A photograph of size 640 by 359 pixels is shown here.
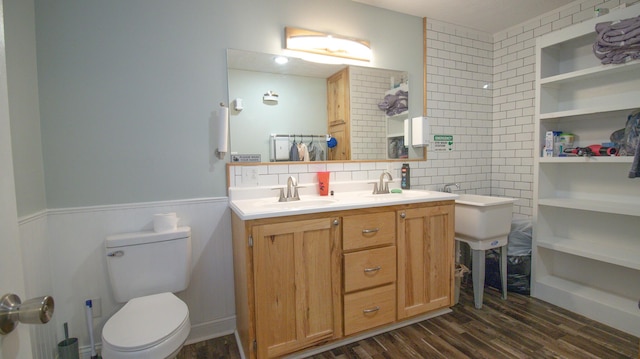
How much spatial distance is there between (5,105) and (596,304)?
328cm

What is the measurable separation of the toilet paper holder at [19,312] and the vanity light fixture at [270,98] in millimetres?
1853

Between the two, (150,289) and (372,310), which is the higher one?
(150,289)

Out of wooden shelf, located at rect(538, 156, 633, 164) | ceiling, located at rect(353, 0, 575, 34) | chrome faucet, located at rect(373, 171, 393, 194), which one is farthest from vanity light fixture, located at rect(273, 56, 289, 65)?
wooden shelf, located at rect(538, 156, 633, 164)

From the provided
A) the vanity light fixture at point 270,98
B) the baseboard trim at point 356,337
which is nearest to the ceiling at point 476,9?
the vanity light fixture at point 270,98

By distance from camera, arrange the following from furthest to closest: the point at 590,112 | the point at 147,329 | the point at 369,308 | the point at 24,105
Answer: the point at 590,112
the point at 369,308
the point at 24,105
the point at 147,329

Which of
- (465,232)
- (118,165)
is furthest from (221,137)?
(465,232)

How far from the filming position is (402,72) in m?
2.74

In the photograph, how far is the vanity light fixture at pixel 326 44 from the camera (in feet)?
7.37

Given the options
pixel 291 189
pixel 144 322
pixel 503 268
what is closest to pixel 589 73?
pixel 503 268

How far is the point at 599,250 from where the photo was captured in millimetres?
2244

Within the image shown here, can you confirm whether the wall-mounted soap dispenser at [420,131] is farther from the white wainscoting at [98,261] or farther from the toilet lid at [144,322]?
the toilet lid at [144,322]

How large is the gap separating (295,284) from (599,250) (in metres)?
2.35

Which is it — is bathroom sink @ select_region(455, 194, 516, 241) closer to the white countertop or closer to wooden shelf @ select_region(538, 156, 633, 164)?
the white countertop

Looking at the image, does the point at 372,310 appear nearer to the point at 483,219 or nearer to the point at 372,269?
the point at 372,269
